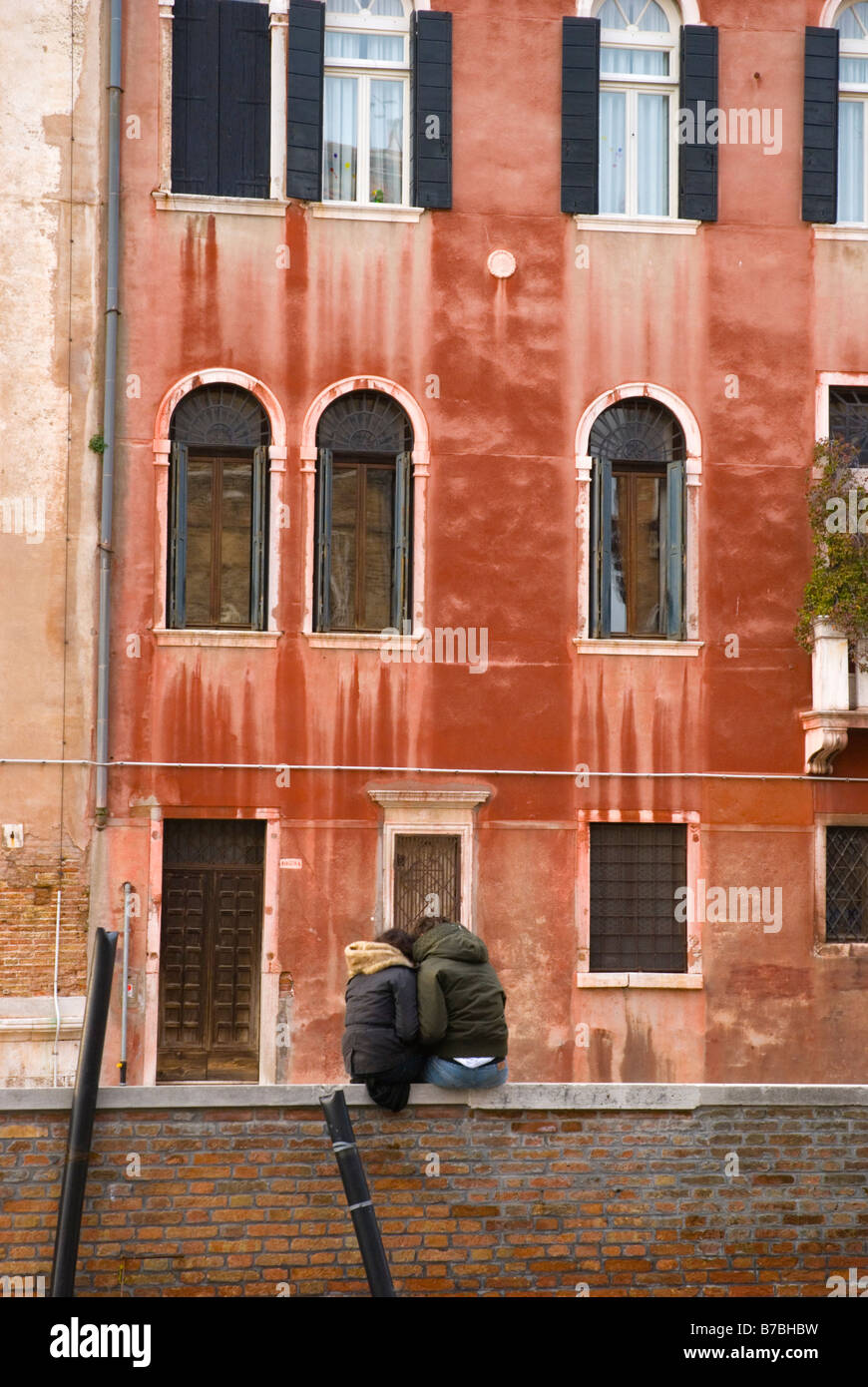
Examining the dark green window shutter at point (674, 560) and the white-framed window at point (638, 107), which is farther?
the white-framed window at point (638, 107)

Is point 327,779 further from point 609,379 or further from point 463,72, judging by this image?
point 463,72

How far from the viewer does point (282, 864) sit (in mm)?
14703

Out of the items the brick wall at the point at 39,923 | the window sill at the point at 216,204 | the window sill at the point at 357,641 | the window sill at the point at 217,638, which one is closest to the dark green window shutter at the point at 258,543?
the window sill at the point at 217,638

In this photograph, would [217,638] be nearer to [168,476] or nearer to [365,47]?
[168,476]

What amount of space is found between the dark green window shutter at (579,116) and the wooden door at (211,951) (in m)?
6.19

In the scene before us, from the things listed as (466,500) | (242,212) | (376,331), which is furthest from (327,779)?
(242,212)

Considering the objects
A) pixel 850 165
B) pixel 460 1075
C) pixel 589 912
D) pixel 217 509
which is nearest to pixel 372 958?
pixel 460 1075

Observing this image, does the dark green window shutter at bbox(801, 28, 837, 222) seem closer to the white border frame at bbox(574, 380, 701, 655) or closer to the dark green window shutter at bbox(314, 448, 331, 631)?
the white border frame at bbox(574, 380, 701, 655)

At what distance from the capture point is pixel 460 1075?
29.4ft

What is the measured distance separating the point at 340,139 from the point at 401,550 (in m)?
3.69

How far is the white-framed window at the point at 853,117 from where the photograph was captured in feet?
51.9

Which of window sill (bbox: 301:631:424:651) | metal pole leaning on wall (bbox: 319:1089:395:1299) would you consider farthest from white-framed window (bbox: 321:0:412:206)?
metal pole leaning on wall (bbox: 319:1089:395:1299)

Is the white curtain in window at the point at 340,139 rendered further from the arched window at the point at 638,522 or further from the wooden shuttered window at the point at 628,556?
the wooden shuttered window at the point at 628,556

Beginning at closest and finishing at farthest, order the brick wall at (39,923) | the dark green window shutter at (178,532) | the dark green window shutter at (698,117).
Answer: the brick wall at (39,923) < the dark green window shutter at (178,532) < the dark green window shutter at (698,117)
